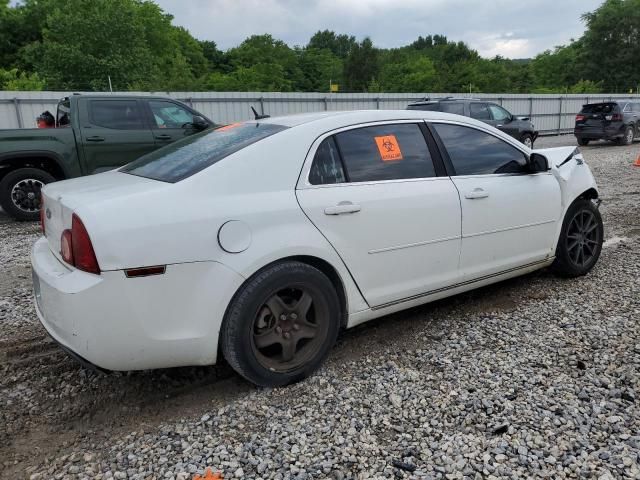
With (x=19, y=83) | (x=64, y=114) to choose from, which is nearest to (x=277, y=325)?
(x=64, y=114)

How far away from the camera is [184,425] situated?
2.66m

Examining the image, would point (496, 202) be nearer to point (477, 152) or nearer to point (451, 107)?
point (477, 152)

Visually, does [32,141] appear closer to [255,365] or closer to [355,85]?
[255,365]

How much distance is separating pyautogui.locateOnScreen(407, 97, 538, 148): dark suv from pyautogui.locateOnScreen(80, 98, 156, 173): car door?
7784 mm

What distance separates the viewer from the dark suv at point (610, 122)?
58.2 feet

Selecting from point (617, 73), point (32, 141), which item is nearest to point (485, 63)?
point (617, 73)

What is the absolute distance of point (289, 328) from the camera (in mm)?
2922

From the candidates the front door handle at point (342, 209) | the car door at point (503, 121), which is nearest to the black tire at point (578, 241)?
Answer: the front door handle at point (342, 209)

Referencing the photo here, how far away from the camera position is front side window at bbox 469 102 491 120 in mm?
15273

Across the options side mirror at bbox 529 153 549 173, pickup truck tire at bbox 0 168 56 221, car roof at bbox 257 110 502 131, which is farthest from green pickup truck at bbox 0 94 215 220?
side mirror at bbox 529 153 549 173

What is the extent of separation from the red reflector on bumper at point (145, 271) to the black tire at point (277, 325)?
0.40 meters

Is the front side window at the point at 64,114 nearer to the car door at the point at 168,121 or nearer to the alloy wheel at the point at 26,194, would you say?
the alloy wheel at the point at 26,194

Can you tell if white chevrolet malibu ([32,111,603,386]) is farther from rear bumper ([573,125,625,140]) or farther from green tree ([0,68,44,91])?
green tree ([0,68,44,91])

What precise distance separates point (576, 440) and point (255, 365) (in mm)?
1598
